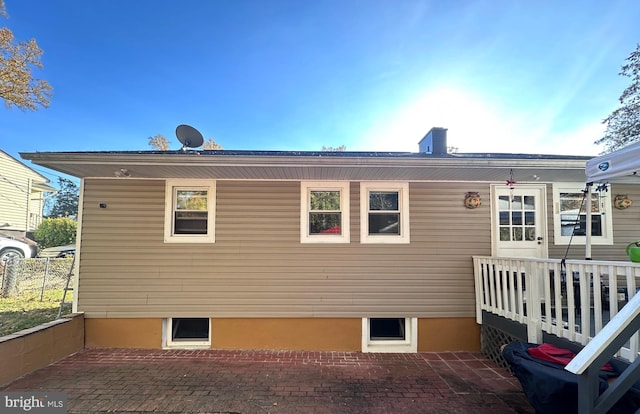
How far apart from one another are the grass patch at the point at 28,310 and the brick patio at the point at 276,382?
116cm

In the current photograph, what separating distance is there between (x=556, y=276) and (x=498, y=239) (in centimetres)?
175

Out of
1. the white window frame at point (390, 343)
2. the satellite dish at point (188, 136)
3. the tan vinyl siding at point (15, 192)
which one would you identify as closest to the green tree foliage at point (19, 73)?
the satellite dish at point (188, 136)

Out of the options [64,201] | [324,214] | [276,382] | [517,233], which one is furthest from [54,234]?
[64,201]

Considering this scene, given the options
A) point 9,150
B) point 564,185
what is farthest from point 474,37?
point 9,150

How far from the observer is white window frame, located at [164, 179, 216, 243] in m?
4.68

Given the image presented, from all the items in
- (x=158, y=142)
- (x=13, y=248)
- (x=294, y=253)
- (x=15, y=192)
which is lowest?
(x=13, y=248)

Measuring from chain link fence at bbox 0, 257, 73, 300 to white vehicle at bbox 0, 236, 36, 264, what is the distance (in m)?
3.29

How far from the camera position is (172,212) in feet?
15.5

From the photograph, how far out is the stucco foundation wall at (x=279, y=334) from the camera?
4605mm

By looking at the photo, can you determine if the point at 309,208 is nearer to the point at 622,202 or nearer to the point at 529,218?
the point at 529,218

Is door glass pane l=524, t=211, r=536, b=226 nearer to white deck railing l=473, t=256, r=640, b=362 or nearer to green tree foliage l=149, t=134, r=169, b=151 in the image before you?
white deck railing l=473, t=256, r=640, b=362

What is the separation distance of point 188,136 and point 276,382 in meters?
4.42

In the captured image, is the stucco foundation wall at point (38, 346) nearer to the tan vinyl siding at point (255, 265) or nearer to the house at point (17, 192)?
the tan vinyl siding at point (255, 265)

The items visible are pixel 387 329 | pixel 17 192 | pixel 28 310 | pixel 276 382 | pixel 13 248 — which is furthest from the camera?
pixel 17 192
